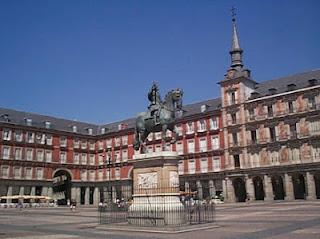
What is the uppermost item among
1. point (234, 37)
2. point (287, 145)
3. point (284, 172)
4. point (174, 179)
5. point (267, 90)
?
point (234, 37)

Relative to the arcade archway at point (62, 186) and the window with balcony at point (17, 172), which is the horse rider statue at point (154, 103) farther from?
the arcade archway at point (62, 186)

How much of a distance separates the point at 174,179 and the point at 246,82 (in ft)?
148

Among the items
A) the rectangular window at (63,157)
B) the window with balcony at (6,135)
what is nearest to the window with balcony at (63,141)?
the rectangular window at (63,157)

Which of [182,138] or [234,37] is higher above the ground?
[234,37]

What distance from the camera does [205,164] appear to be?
62.7 metres

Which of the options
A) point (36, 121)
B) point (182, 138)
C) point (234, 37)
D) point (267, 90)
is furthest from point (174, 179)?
point (36, 121)

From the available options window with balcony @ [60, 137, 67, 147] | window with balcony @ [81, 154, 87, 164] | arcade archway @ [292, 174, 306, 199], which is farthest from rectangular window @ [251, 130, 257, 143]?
window with balcony @ [60, 137, 67, 147]

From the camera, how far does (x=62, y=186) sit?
7525 cm

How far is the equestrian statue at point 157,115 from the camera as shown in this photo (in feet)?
63.2

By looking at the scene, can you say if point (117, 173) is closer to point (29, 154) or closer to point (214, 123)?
point (29, 154)

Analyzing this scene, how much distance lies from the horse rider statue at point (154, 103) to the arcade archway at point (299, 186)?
39827 millimetres

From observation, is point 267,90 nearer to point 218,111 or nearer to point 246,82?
point 246,82

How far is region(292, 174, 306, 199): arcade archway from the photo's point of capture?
54.2 metres

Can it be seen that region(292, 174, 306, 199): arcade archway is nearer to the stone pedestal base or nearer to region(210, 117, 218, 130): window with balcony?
region(210, 117, 218, 130): window with balcony
